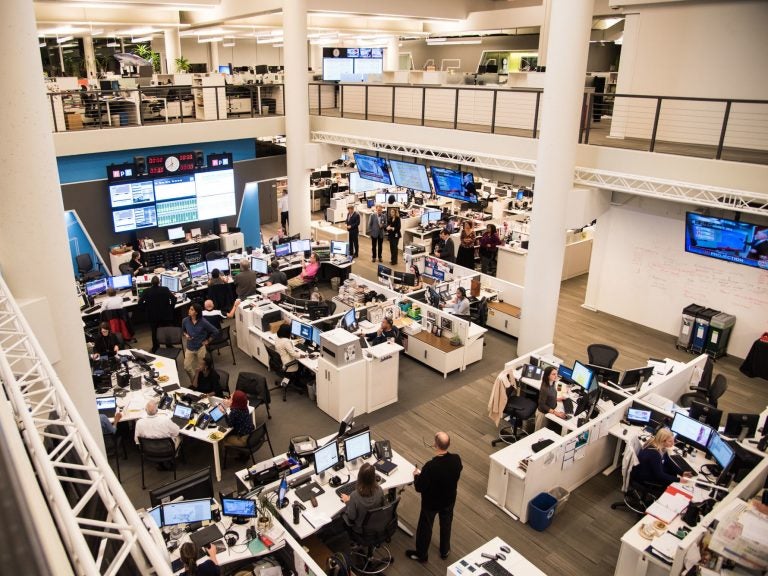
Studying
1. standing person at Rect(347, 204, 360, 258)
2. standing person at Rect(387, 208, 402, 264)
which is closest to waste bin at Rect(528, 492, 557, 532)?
standing person at Rect(387, 208, 402, 264)

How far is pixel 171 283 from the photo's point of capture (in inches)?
480

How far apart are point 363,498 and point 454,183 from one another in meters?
7.73

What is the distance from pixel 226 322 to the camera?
1271 centimetres

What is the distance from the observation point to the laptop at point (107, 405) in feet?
26.0

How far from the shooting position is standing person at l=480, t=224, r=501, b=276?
1509 centimetres

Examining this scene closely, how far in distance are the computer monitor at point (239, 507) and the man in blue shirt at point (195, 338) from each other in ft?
13.1

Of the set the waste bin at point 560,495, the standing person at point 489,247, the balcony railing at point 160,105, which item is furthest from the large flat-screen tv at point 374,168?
the waste bin at point 560,495

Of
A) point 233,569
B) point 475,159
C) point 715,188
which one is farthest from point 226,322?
point 715,188

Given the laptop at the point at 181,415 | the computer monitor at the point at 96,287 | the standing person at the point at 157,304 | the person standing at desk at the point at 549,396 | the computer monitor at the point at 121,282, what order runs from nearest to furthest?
the laptop at the point at 181,415, the person standing at desk at the point at 549,396, the standing person at the point at 157,304, the computer monitor at the point at 96,287, the computer monitor at the point at 121,282

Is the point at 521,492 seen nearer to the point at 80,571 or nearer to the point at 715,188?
the point at 715,188

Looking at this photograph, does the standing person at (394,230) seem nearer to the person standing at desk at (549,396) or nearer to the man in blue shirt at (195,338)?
the man in blue shirt at (195,338)

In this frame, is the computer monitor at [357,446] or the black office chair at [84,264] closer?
the computer monitor at [357,446]

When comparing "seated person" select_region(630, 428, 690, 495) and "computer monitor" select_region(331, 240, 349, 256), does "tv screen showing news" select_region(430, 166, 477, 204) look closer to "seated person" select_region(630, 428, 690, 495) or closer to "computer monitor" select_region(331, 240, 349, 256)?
"computer monitor" select_region(331, 240, 349, 256)

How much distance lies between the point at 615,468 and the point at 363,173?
8.84 metres
